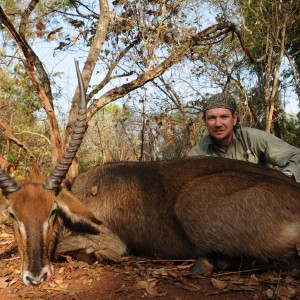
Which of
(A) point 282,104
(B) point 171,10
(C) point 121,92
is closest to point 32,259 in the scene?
(C) point 121,92

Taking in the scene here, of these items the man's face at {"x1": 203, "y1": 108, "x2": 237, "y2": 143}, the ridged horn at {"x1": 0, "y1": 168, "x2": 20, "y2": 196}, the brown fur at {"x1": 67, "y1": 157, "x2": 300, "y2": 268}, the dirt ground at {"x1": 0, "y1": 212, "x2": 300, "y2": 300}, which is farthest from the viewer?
the man's face at {"x1": 203, "y1": 108, "x2": 237, "y2": 143}

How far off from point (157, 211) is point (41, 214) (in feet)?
4.13

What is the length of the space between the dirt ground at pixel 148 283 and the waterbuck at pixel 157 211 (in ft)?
0.49

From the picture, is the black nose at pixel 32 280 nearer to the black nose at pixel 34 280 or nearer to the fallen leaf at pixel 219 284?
the black nose at pixel 34 280

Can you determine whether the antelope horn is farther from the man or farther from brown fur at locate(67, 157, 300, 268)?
the man

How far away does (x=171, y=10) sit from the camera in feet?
31.3

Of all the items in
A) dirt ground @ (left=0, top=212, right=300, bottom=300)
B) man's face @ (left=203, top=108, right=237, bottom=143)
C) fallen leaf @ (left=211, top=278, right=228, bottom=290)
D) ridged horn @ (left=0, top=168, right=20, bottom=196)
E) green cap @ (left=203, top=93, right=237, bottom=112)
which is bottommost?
dirt ground @ (left=0, top=212, right=300, bottom=300)

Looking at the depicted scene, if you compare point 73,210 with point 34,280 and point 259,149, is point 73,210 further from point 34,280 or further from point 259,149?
point 259,149

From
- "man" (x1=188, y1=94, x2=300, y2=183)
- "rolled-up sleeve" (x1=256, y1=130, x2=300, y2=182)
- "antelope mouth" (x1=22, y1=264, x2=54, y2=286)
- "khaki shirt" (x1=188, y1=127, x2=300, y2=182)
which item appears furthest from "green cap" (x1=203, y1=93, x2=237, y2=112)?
"antelope mouth" (x1=22, y1=264, x2=54, y2=286)

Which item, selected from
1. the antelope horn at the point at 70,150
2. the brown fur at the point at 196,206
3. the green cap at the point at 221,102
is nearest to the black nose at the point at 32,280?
the antelope horn at the point at 70,150

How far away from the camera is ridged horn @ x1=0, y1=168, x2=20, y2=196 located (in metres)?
4.11

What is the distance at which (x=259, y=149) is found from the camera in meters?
5.80

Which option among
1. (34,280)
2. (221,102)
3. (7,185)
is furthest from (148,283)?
(221,102)

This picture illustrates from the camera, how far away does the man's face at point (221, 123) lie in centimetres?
579
